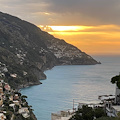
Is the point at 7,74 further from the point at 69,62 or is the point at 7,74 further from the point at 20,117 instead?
the point at 69,62

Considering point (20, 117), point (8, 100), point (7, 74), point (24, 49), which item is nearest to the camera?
point (20, 117)

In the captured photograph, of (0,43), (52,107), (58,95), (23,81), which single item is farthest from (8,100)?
(0,43)

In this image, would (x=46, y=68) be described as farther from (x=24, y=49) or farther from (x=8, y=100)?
(x=8, y=100)

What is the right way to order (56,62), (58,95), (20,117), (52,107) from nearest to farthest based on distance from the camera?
(20,117) → (52,107) → (58,95) → (56,62)

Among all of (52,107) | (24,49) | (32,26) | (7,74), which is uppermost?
(32,26)

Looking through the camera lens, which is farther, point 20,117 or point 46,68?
point 46,68

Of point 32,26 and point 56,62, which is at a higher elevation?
point 32,26
